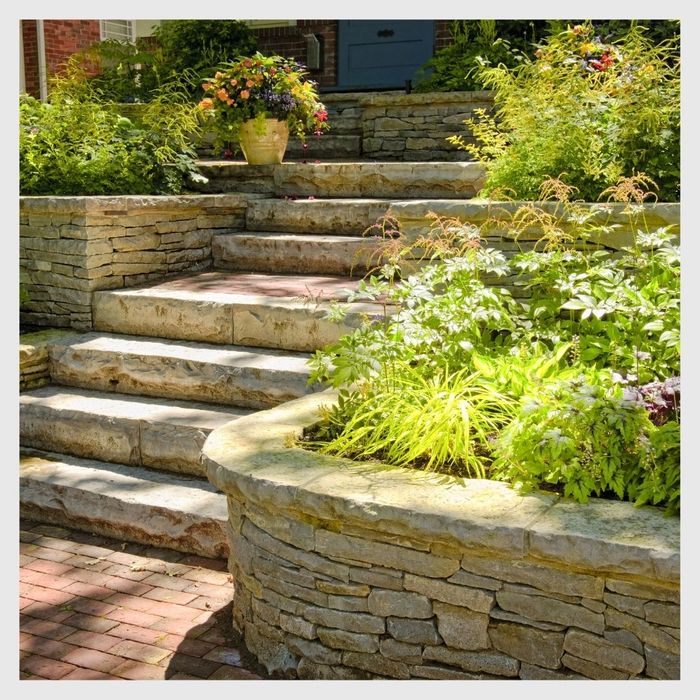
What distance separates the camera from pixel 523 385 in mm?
3385

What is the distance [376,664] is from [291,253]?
362 cm

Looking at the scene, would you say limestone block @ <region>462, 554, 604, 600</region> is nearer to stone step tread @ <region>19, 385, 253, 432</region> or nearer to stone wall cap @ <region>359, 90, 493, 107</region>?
stone step tread @ <region>19, 385, 253, 432</region>

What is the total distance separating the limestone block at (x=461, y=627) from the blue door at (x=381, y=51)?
7809mm

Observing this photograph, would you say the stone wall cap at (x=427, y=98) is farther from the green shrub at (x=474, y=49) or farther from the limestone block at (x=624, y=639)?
the limestone block at (x=624, y=639)

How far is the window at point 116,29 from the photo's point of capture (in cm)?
1239

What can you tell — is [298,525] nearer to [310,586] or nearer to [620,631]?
[310,586]

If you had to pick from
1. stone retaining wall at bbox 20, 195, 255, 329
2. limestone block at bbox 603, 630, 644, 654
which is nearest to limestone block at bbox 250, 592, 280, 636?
limestone block at bbox 603, 630, 644, 654

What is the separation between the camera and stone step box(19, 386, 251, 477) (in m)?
4.49

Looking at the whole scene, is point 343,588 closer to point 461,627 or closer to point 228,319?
point 461,627

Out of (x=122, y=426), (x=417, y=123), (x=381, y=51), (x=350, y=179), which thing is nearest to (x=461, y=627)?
(x=122, y=426)

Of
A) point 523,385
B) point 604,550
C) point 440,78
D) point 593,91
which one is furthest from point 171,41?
point 604,550

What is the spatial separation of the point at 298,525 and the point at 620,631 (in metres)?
1.06

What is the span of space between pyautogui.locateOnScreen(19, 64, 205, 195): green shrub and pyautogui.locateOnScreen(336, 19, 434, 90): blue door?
3536 mm

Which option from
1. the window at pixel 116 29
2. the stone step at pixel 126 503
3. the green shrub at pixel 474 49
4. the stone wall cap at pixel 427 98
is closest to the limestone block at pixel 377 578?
the stone step at pixel 126 503
